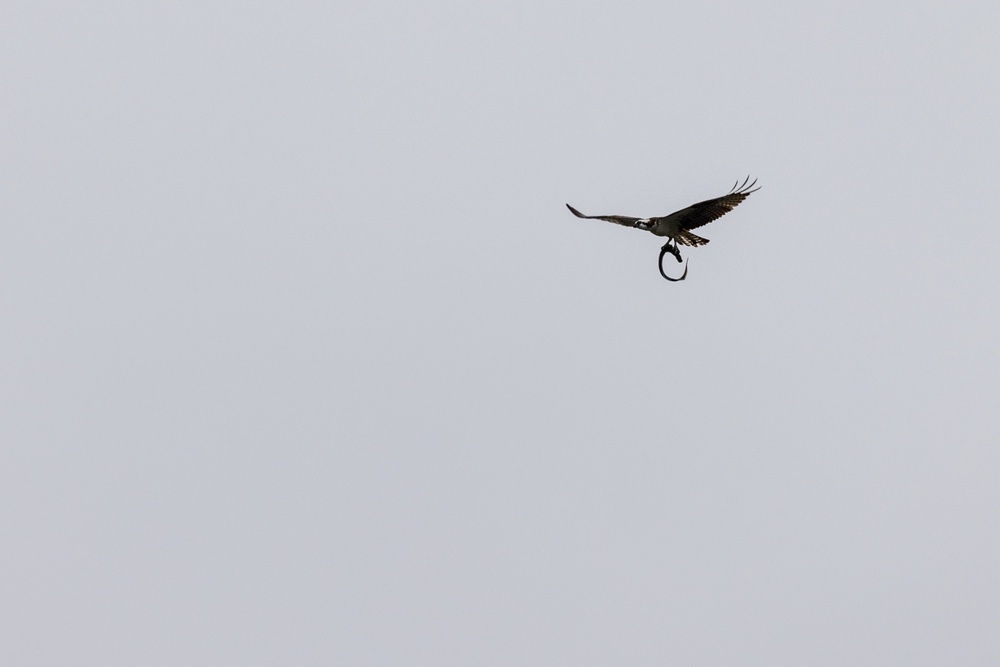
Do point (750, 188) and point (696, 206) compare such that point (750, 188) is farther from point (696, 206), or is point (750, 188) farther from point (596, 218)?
point (596, 218)

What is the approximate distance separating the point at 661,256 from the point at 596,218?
Answer: 219cm

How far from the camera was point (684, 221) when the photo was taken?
35.8m

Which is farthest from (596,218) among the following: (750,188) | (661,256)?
(750,188)

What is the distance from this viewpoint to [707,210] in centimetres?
3525

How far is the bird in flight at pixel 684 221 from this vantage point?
114ft

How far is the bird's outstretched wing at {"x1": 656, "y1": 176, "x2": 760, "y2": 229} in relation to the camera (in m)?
34.5

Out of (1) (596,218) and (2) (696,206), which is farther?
(1) (596,218)

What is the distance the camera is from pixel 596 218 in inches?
1468

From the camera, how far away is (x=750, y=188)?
113ft

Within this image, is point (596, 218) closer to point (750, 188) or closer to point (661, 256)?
point (661, 256)

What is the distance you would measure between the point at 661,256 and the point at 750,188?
9.62ft

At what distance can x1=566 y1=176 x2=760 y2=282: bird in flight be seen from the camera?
34750 millimetres

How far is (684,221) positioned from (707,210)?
0.79 meters

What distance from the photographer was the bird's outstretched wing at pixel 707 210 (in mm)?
34500
